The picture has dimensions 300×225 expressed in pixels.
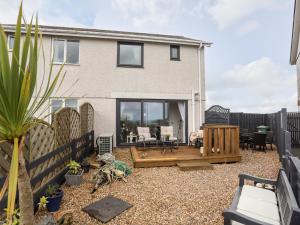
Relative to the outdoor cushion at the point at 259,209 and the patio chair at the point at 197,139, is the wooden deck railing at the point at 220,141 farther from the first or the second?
the outdoor cushion at the point at 259,209

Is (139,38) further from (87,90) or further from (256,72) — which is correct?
(256,72)

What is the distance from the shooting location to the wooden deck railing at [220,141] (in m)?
6.04

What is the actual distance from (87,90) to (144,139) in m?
3.56

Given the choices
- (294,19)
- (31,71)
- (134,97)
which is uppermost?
(294,19)

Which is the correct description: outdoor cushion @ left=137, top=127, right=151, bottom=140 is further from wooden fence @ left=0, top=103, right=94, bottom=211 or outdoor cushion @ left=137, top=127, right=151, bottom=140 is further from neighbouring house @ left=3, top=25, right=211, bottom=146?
wooden fence @ left=0, top=103, right=94, bottom=211

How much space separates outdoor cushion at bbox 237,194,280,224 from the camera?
6.63 ft

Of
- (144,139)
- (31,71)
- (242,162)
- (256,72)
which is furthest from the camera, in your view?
(256,72)

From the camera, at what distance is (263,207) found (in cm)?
224

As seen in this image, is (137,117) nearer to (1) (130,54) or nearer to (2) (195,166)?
(1) (130,54)

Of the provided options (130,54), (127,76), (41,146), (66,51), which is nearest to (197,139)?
(127,76)

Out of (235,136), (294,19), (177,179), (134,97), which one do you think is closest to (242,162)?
(235,136)

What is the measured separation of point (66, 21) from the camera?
11195 millimetres

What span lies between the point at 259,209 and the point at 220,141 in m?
4.08

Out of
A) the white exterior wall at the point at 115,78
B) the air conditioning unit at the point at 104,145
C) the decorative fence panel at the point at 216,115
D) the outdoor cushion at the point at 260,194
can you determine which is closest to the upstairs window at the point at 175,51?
the white exterior wall at the point at 115,78
